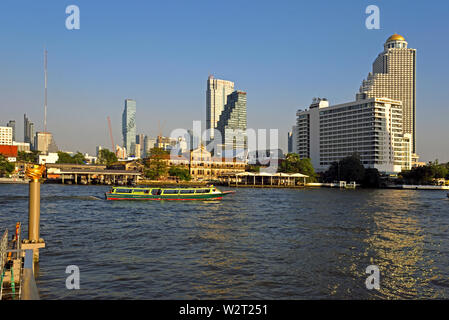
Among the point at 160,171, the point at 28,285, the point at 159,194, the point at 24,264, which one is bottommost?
the point at 159,194

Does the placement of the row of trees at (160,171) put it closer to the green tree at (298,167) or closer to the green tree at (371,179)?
the green tree at (298,167)

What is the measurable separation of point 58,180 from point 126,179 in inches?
1103

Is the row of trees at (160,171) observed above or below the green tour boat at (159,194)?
above

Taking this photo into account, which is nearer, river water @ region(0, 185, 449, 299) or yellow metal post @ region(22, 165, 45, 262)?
yellow metal post @ region(22, 165, 45, 262)

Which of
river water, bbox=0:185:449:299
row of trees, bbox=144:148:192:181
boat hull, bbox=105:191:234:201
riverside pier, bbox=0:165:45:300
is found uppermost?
row of trees, bbox=144:148:192:181

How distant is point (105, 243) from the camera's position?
92.3 ft

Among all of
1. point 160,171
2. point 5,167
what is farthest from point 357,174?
point 5,167

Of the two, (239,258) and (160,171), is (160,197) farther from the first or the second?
(160,171)

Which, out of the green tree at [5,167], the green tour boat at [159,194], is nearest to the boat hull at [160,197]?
the green tour boat at [159,194]

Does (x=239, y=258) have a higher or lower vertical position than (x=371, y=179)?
lower

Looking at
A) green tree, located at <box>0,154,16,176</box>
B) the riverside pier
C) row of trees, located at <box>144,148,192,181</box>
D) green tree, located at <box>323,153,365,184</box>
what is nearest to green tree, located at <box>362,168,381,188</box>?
green tree, located at <box>323,153,365,184</box>

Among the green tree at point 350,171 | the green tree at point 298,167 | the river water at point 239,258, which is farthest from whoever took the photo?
the green tree at point 298,167

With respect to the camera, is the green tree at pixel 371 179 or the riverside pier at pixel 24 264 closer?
the riverside pier at pixel 24 264

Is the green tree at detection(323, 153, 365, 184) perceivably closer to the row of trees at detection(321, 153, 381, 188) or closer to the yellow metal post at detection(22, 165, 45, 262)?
the row of trees at detection(321, 153, 381, 188)
